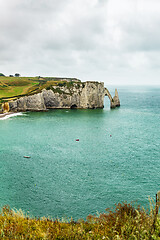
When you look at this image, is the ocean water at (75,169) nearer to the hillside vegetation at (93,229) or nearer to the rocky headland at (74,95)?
the hillside vegetation at (93,229)

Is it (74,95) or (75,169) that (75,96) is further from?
(75,169)

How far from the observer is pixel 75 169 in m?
40.1

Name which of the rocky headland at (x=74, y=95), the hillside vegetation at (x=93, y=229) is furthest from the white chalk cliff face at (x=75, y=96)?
the hillside vegetation at (x=93, y=229)

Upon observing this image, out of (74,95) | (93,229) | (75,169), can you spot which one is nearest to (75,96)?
(74,95)

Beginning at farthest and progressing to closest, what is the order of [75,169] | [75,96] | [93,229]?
[75,96] < [75,169] < [93,229]

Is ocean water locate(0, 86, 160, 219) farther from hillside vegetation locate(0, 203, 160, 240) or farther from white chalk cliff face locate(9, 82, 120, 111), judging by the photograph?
white chalk cliff face locate(9, 82, 120, 111)

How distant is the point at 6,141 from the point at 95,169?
3244 centimetres

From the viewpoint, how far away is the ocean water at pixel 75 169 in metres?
29.3

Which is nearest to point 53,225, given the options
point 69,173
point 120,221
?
point 120,221

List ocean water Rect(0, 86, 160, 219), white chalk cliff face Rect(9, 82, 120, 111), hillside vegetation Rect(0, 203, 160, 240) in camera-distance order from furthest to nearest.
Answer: white chalk cliff face Rect(9, 82, 120, 111) → ocean water Rect(0, 86, 160, 219) → hillside vegetation Rect(0, 203, 160, 240)

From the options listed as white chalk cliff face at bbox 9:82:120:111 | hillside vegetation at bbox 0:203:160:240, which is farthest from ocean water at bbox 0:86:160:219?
white chalk cliff face at bbox 9:82:120:111

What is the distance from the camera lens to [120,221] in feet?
47.9

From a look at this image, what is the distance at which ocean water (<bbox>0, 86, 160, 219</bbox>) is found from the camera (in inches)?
1153

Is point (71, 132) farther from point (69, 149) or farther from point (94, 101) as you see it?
point (94, 101)
